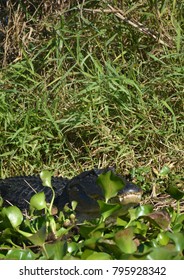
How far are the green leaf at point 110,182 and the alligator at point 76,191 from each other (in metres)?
0.06

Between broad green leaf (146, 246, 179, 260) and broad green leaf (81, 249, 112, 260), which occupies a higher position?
broad green leaf (146, 246, 179, 260)

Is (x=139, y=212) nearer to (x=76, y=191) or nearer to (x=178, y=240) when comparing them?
(x=178, y=240)

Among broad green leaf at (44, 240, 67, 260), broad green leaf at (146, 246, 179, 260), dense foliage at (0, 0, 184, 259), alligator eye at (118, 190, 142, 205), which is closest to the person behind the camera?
broad green leaf at (146, 246, 179, 260)

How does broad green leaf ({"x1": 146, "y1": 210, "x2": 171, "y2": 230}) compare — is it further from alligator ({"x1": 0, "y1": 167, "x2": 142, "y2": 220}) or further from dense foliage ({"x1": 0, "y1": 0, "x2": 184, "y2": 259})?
dense foliage ({"x1": 0, "y1": 0, "x2": 184, "y2": 259})

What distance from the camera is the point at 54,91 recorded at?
4.19 metres

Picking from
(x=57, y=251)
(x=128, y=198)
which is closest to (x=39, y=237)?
(x=57, y=251)

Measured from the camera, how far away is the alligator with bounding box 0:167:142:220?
2.96m

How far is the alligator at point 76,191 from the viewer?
9.71 feet

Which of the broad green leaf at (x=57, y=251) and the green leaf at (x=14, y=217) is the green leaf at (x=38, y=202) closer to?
the green leaf at (x=14, y=217)

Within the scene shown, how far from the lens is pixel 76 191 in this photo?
3.31m

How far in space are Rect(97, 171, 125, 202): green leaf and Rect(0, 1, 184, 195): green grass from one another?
133cm

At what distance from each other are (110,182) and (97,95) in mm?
1567

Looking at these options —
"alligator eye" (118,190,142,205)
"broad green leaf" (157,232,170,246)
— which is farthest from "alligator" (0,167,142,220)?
"broad green leaf" (157,232,170,246)

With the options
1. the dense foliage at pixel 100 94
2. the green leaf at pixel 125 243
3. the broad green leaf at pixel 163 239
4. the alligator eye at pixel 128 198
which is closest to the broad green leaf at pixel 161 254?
the green leaf at pixel 125 243
